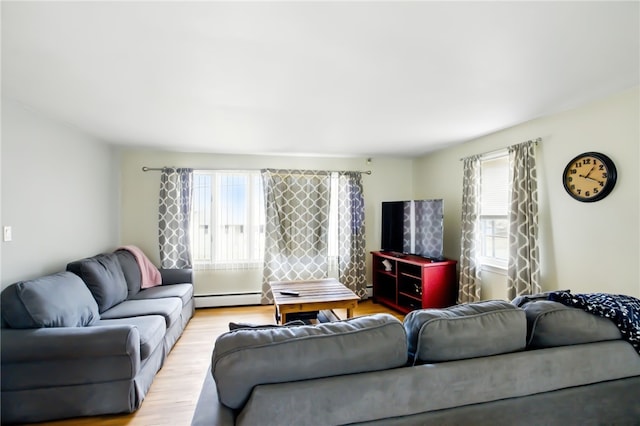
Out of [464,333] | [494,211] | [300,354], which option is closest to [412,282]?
[494,211]

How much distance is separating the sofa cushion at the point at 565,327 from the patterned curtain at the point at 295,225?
346cm

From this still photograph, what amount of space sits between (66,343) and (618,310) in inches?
121

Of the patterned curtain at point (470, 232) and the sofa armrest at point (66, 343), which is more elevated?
the patterned curtain at point (470, 232)

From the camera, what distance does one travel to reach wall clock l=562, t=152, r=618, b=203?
88.3 inches

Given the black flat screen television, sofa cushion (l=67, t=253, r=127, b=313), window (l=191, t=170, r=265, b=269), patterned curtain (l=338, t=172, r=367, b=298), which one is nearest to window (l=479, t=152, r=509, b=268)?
the black flat screen television

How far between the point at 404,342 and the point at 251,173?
3.80 m

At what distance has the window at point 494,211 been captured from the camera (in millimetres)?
3283

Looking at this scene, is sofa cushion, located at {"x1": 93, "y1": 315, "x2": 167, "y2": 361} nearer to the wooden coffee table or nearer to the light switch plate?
the light switch plate

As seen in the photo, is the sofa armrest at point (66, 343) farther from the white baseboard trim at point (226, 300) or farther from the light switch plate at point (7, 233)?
the white baseboard trim at point (226, 300)

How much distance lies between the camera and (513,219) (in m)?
2.96

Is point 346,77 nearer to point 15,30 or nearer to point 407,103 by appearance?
point 407,103

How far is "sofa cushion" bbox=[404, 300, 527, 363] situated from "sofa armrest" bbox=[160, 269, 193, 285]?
340 centimetres

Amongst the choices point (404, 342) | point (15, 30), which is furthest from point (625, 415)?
point (15, 30)

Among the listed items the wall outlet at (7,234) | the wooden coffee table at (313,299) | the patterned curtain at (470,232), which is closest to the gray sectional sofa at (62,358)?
the wall outlet at (7,234)
